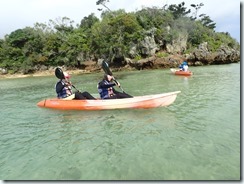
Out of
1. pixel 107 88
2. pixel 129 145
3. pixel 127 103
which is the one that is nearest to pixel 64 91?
pixel 107 88

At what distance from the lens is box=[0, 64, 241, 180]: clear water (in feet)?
14.1

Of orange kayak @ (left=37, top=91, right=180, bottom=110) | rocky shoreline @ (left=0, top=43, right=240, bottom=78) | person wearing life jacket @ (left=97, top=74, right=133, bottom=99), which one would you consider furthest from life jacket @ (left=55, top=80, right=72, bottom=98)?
rocky shoreline @ (left=0, top=43, right=240, bottom=78)

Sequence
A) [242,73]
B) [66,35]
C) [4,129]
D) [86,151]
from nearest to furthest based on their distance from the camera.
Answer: [242,73] → [86,151] → [4,129] → [66,35]

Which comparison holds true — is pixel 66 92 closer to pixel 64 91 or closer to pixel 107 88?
pixel 64 91

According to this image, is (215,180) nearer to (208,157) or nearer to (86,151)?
(208,157)

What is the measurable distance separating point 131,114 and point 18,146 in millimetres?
3356

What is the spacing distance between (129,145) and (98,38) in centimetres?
3249

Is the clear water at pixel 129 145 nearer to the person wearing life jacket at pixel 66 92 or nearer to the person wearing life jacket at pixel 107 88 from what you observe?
the person wearing life jacket at pixel 107 88

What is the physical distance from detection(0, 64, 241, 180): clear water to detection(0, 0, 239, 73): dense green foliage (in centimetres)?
2744

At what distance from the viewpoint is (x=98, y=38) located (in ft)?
121

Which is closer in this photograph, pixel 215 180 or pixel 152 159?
pixel 215 180

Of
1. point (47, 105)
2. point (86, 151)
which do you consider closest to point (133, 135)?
point (86, 151)

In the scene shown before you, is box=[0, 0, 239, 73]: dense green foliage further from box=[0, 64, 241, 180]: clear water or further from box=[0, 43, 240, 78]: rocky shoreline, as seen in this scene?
box=[0, 64, 241, 180]: clear water

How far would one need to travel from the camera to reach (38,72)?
130 feet
